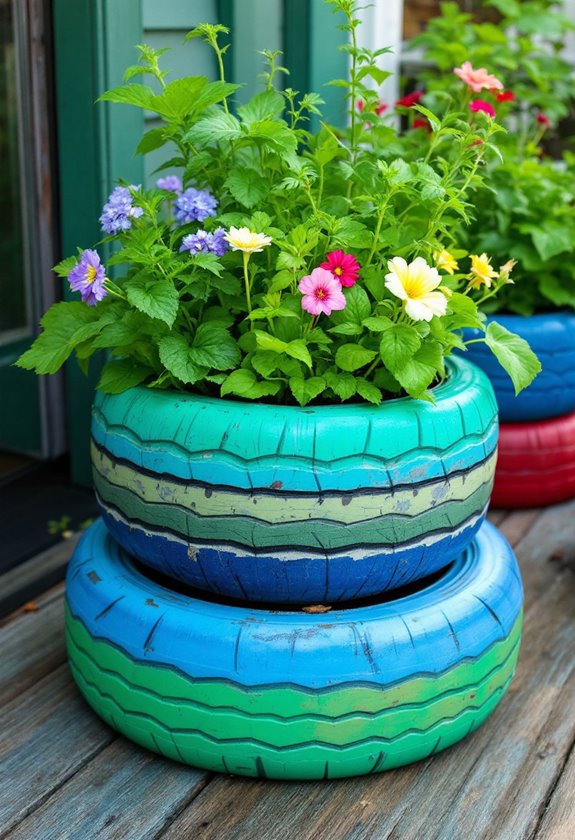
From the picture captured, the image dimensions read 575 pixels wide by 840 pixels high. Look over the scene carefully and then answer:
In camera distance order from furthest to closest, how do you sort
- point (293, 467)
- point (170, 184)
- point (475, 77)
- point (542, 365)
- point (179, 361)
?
point (542, 365)
point (475, 77)
point (170, 184)
point (179, 361)
point (293, 467)

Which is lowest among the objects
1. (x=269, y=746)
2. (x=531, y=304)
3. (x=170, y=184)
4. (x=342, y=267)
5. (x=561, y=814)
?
(x=561, y=814)

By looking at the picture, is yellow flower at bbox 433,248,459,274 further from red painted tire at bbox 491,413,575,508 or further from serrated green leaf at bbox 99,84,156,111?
red painted tire at bbox 491,413,575,508

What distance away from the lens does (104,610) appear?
156cm

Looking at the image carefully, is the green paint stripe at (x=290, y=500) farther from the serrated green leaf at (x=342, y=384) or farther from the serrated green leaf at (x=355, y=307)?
the serrated green leaf at (x=355, y=307)

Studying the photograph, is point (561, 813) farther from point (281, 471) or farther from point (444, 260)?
point (444, 260)

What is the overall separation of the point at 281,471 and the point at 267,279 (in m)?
0.35

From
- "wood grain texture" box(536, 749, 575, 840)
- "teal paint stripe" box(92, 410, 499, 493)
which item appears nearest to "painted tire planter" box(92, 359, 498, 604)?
"teal paint stripe" box(92, 410, 499, 493)

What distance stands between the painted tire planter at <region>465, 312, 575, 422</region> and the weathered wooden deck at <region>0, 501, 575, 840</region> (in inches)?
32.5

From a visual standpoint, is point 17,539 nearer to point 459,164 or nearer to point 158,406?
point 158,406

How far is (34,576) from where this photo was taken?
2.11 meters

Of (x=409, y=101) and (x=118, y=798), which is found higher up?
(x=409, y=101)

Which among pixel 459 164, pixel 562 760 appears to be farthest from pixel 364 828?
pixel 459 164

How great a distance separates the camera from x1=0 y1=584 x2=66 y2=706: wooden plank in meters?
1.76

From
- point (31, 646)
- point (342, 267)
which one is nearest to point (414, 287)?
point (342, 267)
